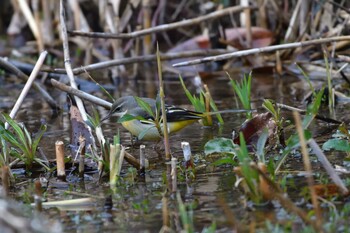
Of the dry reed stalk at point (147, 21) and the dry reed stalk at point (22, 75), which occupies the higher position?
the dry reed stalk at point (147, 21)

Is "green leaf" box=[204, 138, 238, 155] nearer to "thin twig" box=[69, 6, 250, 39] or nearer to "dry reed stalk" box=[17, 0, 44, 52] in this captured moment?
"thin twig" box=[69, 6, 250, 39]

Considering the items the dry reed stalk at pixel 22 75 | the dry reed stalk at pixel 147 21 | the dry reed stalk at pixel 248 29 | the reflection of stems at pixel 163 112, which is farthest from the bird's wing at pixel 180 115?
the dry reed stalk at pixel 147 21

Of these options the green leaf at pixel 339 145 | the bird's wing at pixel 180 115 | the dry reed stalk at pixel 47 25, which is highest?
the dry reed stalk at pixel 47 25

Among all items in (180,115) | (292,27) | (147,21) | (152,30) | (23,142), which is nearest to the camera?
(23,142)

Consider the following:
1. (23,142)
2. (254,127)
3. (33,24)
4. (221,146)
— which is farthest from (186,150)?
(33,24)

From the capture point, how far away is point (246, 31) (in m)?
9.34

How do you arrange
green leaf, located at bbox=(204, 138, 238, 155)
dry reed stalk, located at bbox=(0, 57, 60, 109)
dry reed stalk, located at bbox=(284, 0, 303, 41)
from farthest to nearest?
dry reed stalk, located at bbox=(284, 0, 303, 41) → dry reed stalk, located at bbox=(0, 57, 60, 109) → green leaf, located at bbox=(204, 138, 238, 155)

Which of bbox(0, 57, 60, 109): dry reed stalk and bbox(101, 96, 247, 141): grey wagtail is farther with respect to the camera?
bbox(0, 57, 60, 109): dry reed stalk

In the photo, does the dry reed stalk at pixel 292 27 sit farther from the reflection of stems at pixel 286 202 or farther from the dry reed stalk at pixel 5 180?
the reflection of stems at pixel 286 202

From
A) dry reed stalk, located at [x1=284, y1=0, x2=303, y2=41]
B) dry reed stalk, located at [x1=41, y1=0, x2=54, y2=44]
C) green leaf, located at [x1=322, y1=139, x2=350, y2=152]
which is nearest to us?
green leaf, located at [x1=322, y1=139, x2=350, y2=152]

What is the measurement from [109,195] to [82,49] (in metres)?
7.38

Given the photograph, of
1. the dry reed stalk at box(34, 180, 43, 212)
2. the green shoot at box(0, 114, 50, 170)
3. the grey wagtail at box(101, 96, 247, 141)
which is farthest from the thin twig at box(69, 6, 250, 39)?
the dry reed stalk at box(34, 180, 43, 212)

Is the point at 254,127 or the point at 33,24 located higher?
the point at 33,24

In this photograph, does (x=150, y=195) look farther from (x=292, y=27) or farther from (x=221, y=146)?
(x=292, y=27)
